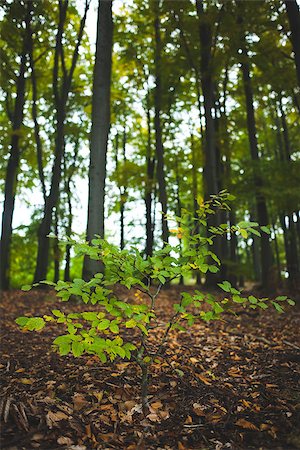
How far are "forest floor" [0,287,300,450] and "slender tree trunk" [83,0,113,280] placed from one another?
2388 millimetres

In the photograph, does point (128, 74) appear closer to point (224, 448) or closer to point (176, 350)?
point (176, 350)

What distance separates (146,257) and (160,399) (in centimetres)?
180

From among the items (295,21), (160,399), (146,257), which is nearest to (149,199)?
(295,21)

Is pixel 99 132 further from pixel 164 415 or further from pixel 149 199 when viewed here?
pixel 149 199

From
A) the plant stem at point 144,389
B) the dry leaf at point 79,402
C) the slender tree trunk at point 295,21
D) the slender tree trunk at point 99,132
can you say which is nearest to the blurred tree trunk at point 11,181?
the slender tree trunk at point 99,132

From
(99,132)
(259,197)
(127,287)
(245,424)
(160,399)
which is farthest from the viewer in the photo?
(259,197)

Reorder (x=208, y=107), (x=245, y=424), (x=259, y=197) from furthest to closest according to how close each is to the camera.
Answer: (x=259, y=197)
(x=208, y=107)
(x=245, y=424)

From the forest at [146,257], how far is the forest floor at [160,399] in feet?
0.05

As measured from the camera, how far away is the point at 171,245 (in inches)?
93.7

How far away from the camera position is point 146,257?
4.07m

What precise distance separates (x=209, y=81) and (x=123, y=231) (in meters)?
8.95

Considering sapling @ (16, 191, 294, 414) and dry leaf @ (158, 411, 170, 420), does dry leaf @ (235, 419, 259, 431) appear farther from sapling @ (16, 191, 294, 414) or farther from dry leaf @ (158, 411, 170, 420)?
sapling @ (16, 191, 294, 414)

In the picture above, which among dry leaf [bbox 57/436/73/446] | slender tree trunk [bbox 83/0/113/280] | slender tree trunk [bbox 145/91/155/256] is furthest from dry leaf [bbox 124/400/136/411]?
slender tree trunk [bbox 145/91/155/256]

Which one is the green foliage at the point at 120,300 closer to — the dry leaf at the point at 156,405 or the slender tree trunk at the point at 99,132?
the dry leaf at the point at 156,405
